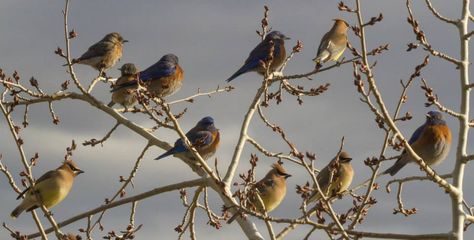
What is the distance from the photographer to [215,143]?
11289 mm

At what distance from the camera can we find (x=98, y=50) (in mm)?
15219

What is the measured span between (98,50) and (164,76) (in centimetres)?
296

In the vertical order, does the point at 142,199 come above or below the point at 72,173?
below

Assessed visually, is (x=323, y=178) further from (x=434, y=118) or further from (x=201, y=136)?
(x=201, y=136)

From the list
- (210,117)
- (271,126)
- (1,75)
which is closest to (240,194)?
(271,126)

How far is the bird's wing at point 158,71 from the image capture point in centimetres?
1274

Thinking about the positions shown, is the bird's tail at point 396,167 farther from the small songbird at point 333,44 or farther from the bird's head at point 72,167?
the bird's head at point 72,167

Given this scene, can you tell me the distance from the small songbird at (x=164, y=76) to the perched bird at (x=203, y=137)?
38.2 inches

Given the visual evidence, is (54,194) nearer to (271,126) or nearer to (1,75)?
(1,75)

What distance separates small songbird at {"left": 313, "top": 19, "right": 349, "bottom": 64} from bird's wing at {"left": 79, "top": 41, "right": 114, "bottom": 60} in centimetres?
467

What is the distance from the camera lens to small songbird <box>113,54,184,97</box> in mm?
12648

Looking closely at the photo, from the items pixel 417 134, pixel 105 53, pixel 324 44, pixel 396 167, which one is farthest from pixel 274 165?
pixel 105 53

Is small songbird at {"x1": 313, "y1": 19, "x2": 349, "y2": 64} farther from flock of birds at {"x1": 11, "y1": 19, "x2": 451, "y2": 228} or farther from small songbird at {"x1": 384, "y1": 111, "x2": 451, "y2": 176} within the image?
small songbird at {"x1": 384, "y1": 111, "x2": 451, "y2": 176}

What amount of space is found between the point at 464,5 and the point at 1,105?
5041 mm
